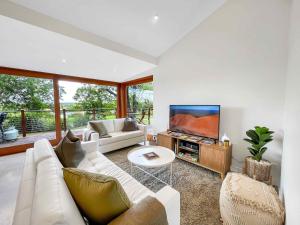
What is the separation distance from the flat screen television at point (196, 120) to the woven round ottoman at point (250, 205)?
1151mm

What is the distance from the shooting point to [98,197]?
746 millimetres

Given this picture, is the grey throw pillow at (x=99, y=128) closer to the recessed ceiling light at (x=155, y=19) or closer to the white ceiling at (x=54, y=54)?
the white ceiling at (x=54, y=54)

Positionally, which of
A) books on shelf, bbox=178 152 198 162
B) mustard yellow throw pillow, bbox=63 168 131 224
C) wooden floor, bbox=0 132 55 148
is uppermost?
mustard yellow throw pillow, bbox=63 168 131 224

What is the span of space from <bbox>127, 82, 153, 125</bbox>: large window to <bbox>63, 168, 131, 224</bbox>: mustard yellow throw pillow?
12.6ft

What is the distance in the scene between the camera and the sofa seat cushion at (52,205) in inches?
22.6

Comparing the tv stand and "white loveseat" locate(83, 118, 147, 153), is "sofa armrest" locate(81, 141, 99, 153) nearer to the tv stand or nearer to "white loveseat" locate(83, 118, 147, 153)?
"white loveseat" locate(83, 118, 147, 153)

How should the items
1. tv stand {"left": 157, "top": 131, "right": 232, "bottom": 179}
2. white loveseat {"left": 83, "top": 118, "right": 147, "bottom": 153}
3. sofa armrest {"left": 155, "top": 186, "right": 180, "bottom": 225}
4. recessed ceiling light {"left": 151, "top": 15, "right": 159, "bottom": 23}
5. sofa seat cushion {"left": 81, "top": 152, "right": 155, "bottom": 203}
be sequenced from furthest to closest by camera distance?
white loveseat {"left": 83, "top": 118, "right": 147, "bottom": 153}
recessed ceiling light {"left": 151, "top": 15, "right": 159, "bottom": 23}
tv stand {"left": 157, "top": 131, "right": 232, "bottom": 179}
sofa seat cushion {"left": 81, "top": 152, "right": 155, "bottom": 203}
sofa armrest {"left": 155, "top": 186, "right": 180, "bottom": 225}

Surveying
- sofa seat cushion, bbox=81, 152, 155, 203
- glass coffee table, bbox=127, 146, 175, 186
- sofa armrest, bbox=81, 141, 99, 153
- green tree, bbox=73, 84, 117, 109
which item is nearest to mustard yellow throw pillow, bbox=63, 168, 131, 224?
sofa seat cushion, bbox=81, 152, 155, 203

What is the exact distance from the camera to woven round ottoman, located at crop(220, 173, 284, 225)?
1.16 metres

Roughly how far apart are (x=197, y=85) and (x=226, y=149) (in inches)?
58.6

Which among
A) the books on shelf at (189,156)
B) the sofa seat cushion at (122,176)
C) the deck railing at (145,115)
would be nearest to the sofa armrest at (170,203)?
the sofa seat cushion at (122,176)

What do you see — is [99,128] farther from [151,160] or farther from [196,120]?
[196,120]

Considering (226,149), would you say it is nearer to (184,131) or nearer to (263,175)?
(263,175)

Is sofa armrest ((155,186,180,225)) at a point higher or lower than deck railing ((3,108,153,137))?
lower
